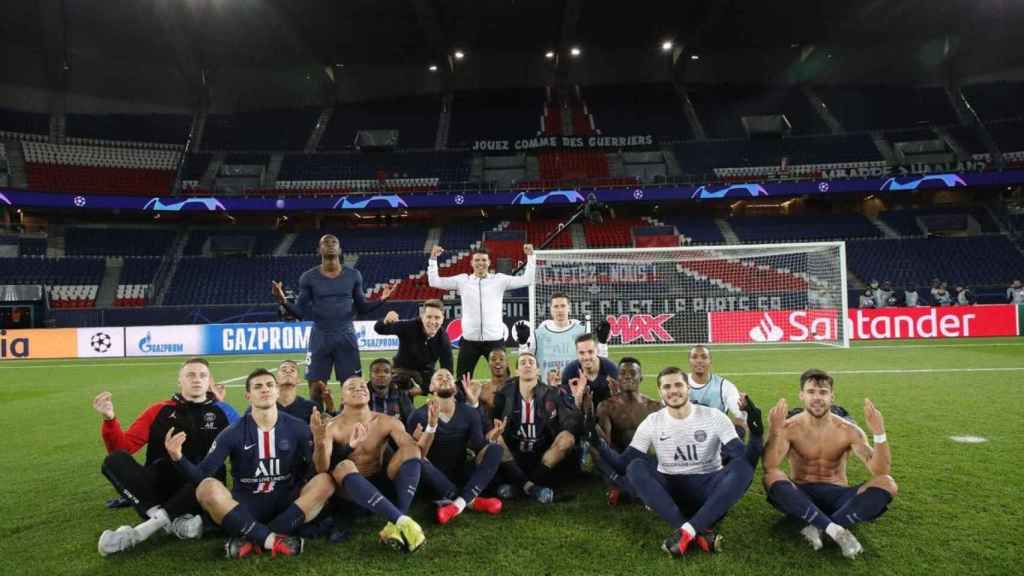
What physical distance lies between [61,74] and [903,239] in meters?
43.8

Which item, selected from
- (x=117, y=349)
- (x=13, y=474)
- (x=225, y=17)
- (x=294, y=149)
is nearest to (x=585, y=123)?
(x=294, y=149)

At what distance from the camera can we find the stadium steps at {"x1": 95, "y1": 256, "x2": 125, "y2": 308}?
26953 mm

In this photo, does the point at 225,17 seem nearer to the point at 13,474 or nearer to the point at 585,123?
the point at 585,123

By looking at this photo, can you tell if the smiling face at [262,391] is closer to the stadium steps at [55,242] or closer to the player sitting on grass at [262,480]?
the player sitting on grass at [262,480]

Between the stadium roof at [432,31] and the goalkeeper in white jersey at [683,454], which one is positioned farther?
the stadium roof at [432,31]

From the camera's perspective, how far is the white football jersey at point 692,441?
14.2 feet

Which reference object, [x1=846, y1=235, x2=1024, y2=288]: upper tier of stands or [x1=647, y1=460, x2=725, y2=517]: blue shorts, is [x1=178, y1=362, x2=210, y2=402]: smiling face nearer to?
[x1=647, y1=460, x2=725, y2=517]: blue shorts

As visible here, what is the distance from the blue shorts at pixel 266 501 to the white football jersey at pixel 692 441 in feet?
8.36

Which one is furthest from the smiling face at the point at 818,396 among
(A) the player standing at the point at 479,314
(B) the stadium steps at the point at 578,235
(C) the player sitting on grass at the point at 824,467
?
(B) the stadium steps at the point at 578,235

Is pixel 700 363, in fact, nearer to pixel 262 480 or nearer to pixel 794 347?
pixel 262 480

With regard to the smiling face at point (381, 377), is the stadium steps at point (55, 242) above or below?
above

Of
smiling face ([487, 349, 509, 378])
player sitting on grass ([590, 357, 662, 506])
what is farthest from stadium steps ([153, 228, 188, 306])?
player sitting on grass ([590, 357, 662, 506])

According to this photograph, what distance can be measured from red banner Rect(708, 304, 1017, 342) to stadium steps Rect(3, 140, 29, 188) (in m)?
32.2

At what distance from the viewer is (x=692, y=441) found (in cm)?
434
